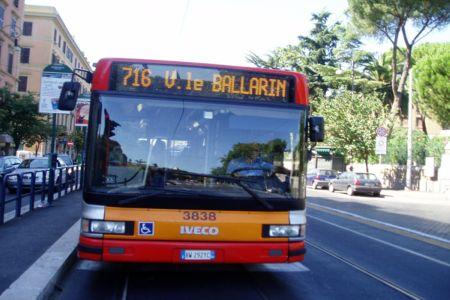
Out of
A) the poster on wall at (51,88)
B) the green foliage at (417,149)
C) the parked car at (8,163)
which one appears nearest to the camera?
the poster on wall at (51,88)

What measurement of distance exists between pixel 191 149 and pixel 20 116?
3505cm

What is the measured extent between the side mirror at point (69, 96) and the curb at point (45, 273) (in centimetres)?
191

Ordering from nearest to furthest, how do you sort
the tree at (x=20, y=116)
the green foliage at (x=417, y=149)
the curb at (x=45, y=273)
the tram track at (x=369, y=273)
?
the curb at (x=45, y=273), the tram track at (x=369, y=273), the green foliage at (x=417, y=149), the tree at (x=20, y=116)

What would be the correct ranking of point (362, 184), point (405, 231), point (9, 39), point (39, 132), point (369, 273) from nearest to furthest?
point (369, 273), point (405, 231), point (362, 184), point (39, 132), point (9, 39)

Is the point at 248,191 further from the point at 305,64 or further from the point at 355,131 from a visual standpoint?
the point at 305,64

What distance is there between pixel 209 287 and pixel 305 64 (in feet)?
147

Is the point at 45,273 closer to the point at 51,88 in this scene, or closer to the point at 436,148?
the point at 51,88

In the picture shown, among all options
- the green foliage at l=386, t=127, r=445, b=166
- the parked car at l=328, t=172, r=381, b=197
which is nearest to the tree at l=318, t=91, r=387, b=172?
the green foliage at l=386, t=127, r=445, b=166

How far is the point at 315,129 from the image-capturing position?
679 cm

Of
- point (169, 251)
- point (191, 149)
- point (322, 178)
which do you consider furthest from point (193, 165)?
point (322, 178)

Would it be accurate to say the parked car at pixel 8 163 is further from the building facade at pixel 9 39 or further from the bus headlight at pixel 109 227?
the building facade at pixel 9 39

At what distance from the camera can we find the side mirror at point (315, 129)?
22.2 feet

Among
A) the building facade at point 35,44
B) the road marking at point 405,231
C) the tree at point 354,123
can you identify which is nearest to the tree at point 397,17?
the tree at point 354,123

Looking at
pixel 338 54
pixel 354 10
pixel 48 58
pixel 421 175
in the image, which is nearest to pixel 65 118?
pixel 48 58
